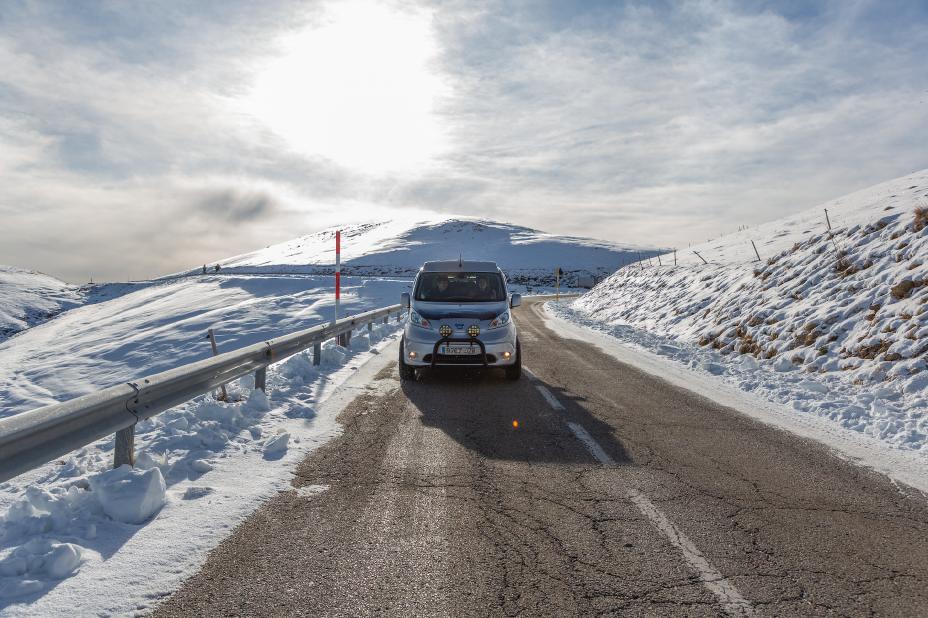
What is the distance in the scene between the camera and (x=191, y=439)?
5.30 metres

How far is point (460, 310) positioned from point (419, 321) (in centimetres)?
72

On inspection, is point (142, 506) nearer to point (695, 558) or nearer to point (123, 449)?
point (123, 449)

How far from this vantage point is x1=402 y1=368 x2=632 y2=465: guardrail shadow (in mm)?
5457

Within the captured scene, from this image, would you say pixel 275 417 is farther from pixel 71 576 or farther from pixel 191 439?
pixel 71 576

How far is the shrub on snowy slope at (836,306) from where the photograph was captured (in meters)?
9.25

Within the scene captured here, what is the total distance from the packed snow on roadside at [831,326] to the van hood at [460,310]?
4321 mm

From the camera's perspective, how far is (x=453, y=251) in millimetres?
115438

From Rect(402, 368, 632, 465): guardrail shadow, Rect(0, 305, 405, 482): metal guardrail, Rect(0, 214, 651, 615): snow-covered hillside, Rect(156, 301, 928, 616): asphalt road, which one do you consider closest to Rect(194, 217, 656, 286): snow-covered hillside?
Rect(402, 368, 632, 465): guardrail shadow

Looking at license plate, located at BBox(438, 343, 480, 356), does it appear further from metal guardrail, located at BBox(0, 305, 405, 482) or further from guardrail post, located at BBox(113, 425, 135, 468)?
guardrail post, located at BBox(113, 425, 135, 468)

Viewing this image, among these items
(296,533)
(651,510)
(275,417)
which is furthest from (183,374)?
(651,510)

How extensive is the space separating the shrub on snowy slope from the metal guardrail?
9499 millimetres

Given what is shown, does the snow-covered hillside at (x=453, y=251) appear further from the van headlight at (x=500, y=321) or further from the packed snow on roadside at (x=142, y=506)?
the packed snow on roadside at (x=142, y=506)

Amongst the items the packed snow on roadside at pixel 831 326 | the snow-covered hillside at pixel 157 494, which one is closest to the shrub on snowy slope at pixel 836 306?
the packed snow on roadside at pixel 831 326

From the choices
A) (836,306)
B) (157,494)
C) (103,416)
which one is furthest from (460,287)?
(836,306)
